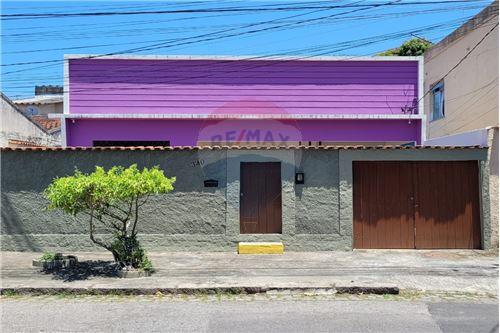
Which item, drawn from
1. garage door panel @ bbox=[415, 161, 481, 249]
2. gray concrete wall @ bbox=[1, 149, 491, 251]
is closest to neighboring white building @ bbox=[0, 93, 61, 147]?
gray concrete wall @ bbox=[1, 149, 491, 251]

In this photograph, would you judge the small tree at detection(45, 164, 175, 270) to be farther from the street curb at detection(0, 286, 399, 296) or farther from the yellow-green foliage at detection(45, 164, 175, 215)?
the street curb at detection(0, 286, 399, 296)

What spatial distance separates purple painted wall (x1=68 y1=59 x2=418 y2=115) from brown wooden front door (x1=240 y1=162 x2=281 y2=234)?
9.50 feet

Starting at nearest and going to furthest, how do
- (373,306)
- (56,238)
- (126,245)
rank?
1. (373,306)
2. (126,245)
3. (56,238)

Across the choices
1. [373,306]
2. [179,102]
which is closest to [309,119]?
[179,102]

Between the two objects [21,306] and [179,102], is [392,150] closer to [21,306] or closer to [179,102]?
[179,102]

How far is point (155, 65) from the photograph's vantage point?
43.8 ft

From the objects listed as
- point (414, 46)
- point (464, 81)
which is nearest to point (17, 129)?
point (464, 81)

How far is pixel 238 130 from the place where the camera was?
43.7 ft

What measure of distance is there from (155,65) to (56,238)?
202 inches

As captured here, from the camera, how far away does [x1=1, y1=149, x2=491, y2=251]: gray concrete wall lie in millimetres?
10680

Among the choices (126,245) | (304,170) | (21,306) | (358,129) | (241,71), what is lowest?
(21,306)

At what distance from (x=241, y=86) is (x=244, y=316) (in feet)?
27.4

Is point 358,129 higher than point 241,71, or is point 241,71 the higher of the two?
point 241,71

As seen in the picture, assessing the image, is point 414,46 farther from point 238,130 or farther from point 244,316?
point 244,316
